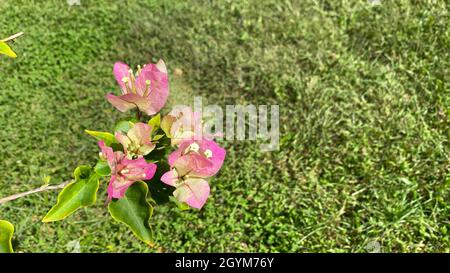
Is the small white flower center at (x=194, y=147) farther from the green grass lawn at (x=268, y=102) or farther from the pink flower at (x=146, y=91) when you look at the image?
the green grass lawn at (x=268, y=102)

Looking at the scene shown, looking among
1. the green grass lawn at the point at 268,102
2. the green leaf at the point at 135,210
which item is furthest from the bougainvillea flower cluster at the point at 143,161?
the green grass lawn at the point at 268,102

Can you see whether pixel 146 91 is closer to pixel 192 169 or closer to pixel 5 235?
pixel 192 169

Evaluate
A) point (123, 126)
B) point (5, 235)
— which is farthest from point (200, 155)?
point (5, 235)

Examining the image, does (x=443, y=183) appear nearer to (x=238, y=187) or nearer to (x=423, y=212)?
(x=423, y=212)

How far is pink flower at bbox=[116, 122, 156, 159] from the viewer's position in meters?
1.00

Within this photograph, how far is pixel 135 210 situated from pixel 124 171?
10 cm

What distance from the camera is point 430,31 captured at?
2.91 m

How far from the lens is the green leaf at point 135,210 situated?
1.03m

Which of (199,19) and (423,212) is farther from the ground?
(199,19)

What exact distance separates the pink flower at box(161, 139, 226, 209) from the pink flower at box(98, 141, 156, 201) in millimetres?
44

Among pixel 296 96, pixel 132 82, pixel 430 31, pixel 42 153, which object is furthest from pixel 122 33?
pixel 132 82

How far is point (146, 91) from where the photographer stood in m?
1.02

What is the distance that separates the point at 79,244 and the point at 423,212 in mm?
1498

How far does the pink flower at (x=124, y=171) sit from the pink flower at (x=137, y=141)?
27 millimetres
